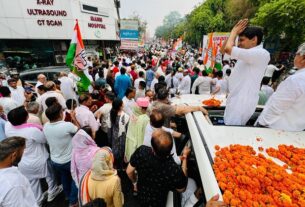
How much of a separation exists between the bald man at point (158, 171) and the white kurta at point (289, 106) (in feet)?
4.05

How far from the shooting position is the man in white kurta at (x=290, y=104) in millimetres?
2006

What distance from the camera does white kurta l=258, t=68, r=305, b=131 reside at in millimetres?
2004

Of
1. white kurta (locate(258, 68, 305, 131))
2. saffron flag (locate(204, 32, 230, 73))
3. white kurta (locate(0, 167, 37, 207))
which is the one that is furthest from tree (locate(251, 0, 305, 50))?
white kurta (locate(0, 167, 37, 207))

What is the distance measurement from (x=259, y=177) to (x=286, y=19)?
15740 millimetres

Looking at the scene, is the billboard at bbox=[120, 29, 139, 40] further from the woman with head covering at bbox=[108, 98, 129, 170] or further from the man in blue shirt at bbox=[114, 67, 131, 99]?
the woman with head covering at bbox=[108, 98, 129, 170]

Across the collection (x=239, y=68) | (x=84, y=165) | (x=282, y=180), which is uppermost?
(x=239, y=68)

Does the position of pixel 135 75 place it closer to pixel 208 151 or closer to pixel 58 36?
pixel 208 151

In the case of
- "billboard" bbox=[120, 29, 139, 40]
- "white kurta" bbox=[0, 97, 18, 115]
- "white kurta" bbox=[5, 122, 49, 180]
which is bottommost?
"white kurta" bbox=[5, 122, 49, 180]

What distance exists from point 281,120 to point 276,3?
15030 mm

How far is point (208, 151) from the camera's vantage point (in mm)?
1656

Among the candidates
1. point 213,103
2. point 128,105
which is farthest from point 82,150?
point 213,103

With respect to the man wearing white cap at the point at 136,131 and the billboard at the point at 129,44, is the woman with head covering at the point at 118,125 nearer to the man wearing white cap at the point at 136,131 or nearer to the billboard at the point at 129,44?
the man wearing white cap at the point at 136,131

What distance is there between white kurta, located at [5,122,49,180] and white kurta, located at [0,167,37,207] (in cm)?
121

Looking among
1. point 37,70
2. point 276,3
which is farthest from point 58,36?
point 276,3
